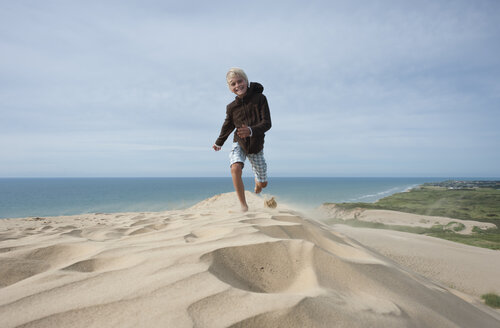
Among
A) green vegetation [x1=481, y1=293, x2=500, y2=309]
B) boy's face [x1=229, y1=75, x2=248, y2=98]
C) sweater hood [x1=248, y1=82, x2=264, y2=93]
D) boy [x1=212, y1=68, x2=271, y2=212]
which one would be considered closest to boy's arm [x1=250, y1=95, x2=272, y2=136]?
boy [x1=212, y1=68, x2=271, y2=212]

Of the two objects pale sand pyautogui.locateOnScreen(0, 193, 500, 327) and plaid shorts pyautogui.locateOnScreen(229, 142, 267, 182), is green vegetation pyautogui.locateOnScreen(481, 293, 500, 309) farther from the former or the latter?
plaid shorts pyautogui.locateOnScreen(229, 142, 267, 182)

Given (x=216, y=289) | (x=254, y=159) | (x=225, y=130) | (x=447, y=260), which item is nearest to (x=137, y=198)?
(x=225, y=130)

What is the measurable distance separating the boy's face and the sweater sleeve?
41 centimetres

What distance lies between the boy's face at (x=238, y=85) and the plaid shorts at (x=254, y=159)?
2.53ft

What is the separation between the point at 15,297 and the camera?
984 mm

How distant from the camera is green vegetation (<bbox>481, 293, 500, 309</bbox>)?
2111mm

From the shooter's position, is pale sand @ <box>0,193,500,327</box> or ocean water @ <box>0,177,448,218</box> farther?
ocean water @ <box>0,177,448,218</box>

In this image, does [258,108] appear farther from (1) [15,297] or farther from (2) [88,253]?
(1) [15,297]

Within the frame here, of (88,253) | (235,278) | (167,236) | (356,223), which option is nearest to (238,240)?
(235,278)

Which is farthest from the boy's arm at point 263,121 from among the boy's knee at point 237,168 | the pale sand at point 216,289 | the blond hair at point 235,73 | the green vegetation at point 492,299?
the green vegetation at point 492,299

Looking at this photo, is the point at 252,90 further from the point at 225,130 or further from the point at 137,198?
the point at 137,198

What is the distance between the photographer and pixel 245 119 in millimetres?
3986

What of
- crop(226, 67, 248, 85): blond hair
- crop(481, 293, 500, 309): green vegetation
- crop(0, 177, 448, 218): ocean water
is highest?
crop(226, 67, 248, 85): blond hair

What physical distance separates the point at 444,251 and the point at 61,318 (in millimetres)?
4056
